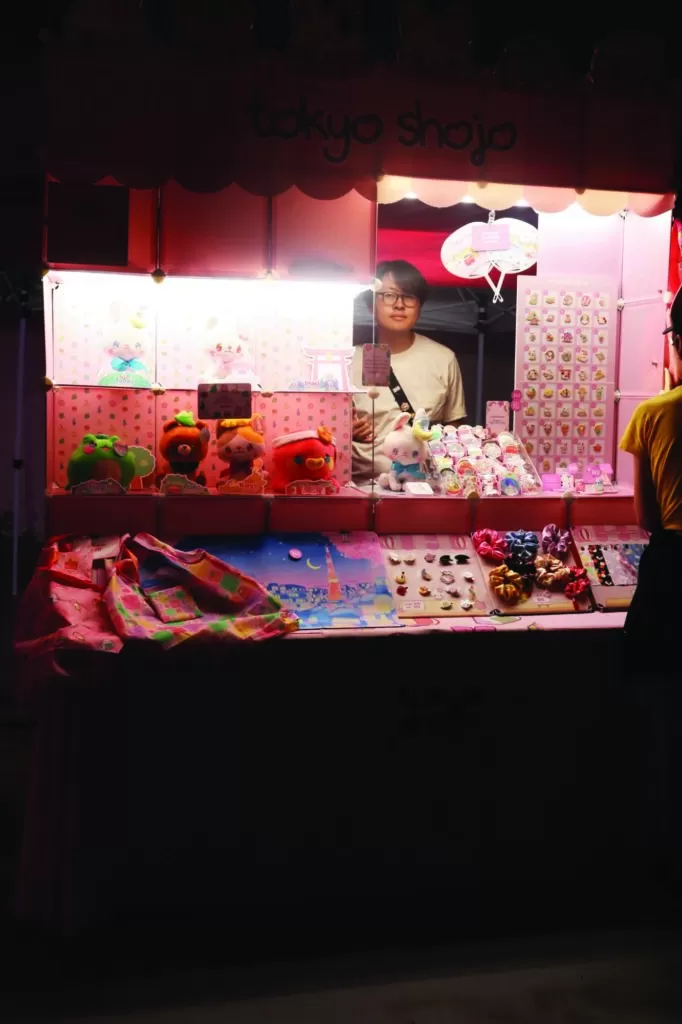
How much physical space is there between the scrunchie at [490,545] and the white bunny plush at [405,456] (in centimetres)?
39

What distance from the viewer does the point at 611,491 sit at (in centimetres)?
394

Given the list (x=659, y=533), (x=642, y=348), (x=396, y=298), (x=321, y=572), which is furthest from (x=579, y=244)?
(x=321, y=572)

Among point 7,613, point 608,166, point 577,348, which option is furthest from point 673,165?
point 7,613

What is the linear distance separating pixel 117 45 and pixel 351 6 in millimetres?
892

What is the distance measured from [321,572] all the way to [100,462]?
940 mm

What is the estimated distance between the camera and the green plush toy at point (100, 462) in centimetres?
334

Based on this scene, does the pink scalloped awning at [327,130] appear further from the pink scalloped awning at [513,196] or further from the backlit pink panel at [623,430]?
the backlit pink panel at [623,430]

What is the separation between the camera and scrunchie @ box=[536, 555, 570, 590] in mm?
3449

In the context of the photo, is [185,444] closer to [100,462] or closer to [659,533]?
[100,462]

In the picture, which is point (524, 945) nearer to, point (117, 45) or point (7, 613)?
point (117, 45)

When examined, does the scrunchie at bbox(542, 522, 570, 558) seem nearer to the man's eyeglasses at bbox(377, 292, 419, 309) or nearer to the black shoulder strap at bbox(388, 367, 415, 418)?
the black shoulder strap at bbox(388, 367, 415, 418)

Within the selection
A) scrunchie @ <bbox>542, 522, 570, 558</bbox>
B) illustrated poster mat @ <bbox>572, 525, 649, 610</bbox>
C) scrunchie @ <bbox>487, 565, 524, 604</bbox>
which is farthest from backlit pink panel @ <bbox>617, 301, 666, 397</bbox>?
scrunchie @ <bbox>487, 565, 524, 604</bbox>

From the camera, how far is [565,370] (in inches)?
167

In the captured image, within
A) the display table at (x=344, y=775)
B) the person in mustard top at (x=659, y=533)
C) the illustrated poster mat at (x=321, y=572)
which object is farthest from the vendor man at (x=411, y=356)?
the display table at (x=344, y=775)
